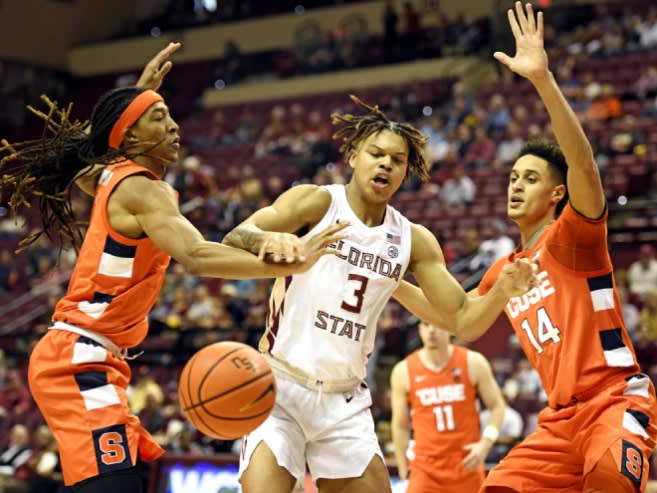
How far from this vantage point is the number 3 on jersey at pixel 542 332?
187 inches

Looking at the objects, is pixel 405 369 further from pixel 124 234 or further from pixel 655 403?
pixel 124 234

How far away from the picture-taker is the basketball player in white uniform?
4.53m

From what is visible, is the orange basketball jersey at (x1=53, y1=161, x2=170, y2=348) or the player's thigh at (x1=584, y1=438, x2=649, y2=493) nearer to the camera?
the player's thigh at (x1=584, y1=438, x2=649, y2=493)

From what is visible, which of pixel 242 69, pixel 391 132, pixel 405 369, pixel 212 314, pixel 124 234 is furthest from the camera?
pixel 242 69

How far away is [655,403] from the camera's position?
4.69 meters

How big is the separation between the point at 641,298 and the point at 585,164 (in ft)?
23.2

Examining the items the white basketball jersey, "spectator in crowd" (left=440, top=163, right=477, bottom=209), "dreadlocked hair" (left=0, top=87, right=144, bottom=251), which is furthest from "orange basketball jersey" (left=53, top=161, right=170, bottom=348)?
"spectator in crowd" (left=440, top=163, right=477, bottom=209)

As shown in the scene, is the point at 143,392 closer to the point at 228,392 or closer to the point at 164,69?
the point at 164,69

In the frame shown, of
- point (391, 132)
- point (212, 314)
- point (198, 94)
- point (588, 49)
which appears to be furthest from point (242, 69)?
point (391, 132)

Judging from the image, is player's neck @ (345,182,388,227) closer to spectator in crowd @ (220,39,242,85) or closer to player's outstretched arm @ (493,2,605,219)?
player's outstretched arm @ (493,2,605,219)

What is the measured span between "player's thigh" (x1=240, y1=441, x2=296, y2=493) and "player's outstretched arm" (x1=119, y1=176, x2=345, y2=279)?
80 cm

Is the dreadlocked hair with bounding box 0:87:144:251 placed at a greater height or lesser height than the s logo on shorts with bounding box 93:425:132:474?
greater

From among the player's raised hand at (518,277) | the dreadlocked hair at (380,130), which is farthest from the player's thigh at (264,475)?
the dreadlocked hair at (380,130)

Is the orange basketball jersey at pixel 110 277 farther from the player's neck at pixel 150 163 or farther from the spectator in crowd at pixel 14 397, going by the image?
the spectator in crowd at pixel 14 397
